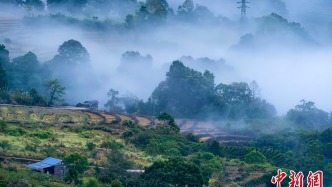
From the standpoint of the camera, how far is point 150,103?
251 feet

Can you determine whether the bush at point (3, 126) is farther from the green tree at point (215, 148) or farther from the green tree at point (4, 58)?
the green tree at point (4, 58)

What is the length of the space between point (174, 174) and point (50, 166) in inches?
292

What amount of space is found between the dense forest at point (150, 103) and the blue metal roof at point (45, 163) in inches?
26.3

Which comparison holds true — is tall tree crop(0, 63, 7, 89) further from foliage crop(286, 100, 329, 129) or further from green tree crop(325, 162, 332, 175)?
green tree crop(325, 162, 332, 175)

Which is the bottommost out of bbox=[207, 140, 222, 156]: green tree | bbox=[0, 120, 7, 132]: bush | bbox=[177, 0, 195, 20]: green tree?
bbox=[207, 140, 222, 156]: green tree

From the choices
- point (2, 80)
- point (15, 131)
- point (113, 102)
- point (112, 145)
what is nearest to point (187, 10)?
point (113, 102)

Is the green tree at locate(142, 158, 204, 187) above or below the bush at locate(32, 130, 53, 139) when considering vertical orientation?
below

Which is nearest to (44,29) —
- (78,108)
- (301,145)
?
(78,108)

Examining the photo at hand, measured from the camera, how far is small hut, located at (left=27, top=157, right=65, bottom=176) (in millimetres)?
38094

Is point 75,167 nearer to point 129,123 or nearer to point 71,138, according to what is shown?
point 71,138

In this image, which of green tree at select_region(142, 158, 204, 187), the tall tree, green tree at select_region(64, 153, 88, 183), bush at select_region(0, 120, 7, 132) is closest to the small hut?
green tree at select_region(64, 153, 88, 183)

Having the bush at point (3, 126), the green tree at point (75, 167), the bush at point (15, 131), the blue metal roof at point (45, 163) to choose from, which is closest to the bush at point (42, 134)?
the bush at point (15, 131)

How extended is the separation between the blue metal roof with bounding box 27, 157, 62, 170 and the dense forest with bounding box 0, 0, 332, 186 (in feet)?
2.19

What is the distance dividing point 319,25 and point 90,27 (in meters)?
53.4
